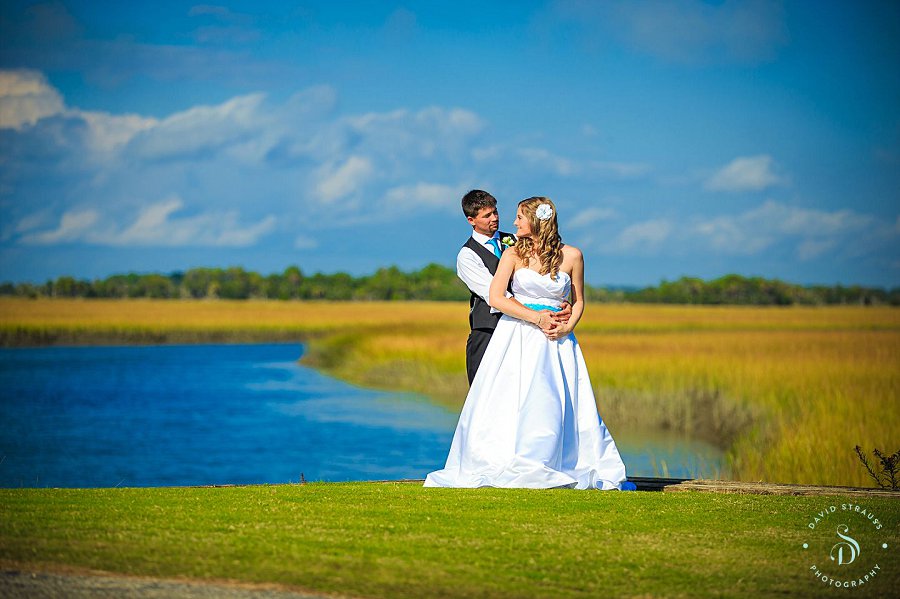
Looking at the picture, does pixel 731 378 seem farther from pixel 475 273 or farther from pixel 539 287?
pixel 539 287

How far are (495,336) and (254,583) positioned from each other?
374 centimetres

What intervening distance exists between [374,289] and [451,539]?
102m

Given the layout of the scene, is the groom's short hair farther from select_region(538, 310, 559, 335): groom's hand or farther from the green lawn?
the green lawn

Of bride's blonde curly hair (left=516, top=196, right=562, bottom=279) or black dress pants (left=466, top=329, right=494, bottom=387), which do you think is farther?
black dress pants (left=466, top=329, right=494, bottom=387)

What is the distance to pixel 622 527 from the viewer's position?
6.82 metres

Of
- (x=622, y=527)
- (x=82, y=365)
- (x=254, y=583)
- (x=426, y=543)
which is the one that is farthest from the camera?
(x=82, y=365)

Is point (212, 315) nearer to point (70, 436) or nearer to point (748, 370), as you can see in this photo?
point (70, 436)

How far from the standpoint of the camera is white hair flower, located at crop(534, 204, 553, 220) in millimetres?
8305

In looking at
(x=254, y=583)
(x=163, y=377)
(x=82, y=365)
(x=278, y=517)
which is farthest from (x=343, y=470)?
(x=82, y=365)

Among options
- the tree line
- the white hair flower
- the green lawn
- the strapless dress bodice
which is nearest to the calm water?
the strapless dress bodice

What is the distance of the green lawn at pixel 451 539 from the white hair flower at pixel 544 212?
7.02 ft

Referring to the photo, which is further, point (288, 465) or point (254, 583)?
point (288, 465)

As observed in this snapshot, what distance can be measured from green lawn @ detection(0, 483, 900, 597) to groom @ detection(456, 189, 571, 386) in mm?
1651

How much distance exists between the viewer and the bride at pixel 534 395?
8375 mm
